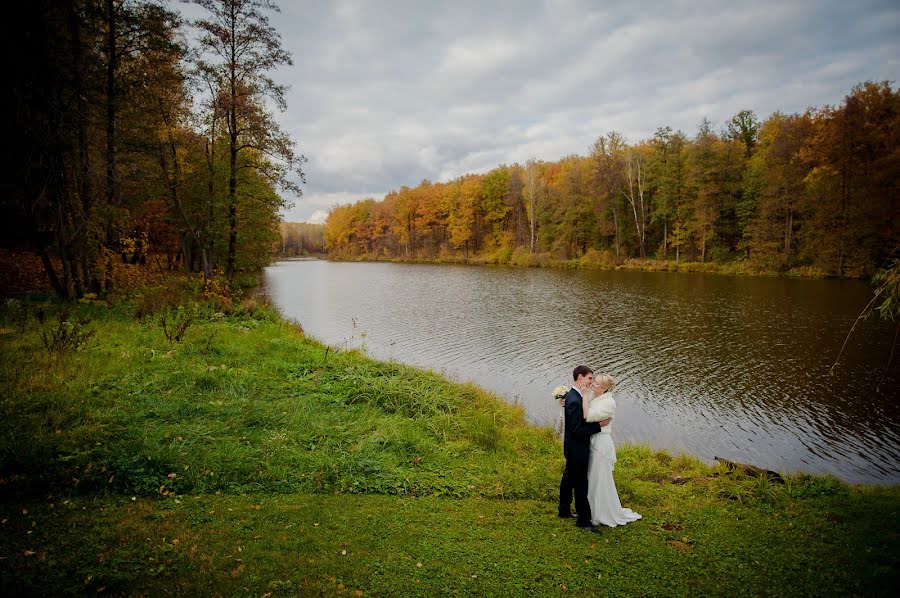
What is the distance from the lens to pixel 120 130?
17844mm

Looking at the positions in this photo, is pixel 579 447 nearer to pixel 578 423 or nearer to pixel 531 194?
pixel 578 423

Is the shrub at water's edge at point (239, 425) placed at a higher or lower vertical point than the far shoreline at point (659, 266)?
lower

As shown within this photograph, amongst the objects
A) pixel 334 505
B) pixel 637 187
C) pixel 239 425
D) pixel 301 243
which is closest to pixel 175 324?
pixel 239 425

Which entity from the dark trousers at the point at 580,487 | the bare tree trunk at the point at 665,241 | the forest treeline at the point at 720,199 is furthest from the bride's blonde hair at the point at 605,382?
A: the bare tree trunk at the point at 665,241

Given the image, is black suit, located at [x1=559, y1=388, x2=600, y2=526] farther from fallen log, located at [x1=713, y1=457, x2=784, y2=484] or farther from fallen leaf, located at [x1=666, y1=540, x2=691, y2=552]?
fallen log, located at [x1=713, y1=457, x2=784, y2=484]

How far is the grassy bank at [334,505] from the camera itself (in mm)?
4645

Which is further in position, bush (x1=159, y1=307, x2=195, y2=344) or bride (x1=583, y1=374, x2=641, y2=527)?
bush (x1=159, y1=307, x2=195, y2=344)

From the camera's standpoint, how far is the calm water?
10.9 metres

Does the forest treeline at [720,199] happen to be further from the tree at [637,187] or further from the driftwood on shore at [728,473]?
the driftwood on shore at [728,473]

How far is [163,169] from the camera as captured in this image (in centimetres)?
2027

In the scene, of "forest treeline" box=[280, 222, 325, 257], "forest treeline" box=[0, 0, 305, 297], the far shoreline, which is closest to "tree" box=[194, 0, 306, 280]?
"forest treeline" box=[0, 0, 305, 297]

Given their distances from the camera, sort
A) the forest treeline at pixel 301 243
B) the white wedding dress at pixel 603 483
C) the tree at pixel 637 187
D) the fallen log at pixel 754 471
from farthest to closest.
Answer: the forest treeline at pixel 301 243, the tree at pixel 637 187, the fallen log at pixel 754 471, the white wedding dress at pixel 603 483

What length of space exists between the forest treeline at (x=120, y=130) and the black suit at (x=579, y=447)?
1557 centimetres

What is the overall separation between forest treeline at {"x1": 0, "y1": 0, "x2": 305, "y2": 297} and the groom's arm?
15565 mm
